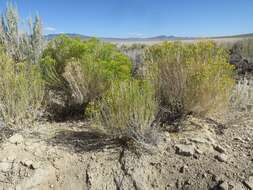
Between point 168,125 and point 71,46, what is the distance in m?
2.24

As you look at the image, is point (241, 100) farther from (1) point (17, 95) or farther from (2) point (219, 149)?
(1) point (17, 95)

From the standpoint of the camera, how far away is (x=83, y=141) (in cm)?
410

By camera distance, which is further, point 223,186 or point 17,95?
point 17,95

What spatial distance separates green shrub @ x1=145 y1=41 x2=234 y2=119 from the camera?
164 inches

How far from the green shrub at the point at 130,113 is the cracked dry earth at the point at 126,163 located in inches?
8.6

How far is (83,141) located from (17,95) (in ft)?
3.81

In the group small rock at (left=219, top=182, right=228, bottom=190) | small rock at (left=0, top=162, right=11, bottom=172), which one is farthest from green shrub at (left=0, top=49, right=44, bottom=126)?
small rock at (left=219, top=182, right=228, bottom=190)

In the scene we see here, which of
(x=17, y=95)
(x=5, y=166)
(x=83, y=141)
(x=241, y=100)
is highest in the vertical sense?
(x=17, y=95)

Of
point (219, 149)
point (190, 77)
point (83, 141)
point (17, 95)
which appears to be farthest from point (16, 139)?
point (219, 149)

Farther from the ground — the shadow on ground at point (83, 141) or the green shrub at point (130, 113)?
the green shrub at point (130, 113)

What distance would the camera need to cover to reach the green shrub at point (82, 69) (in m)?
4.89

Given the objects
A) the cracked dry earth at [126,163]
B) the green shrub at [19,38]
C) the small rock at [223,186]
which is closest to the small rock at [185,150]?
the cracked dry earth at [126,163]

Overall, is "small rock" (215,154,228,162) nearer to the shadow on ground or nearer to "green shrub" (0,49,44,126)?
the shadow on ground

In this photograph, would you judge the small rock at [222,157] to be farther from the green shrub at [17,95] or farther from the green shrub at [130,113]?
the green shrub at [17,95]
